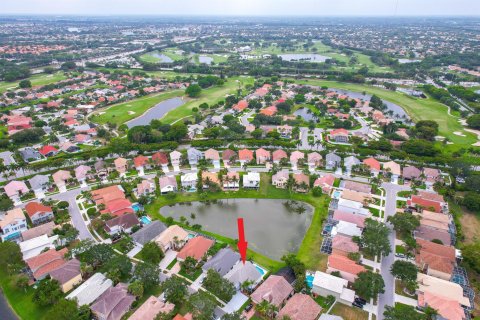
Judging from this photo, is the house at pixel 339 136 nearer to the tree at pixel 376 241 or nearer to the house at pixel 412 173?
the house at pixel 412 173

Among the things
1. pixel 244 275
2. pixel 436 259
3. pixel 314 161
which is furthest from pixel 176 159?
pixel 436 259

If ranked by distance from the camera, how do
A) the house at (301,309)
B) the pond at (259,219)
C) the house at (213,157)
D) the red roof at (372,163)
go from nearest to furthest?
the house at (301,309), the pond at (259,219), the red roof at (372,163), the house at (213,157)

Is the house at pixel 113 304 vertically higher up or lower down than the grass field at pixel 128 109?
lower down

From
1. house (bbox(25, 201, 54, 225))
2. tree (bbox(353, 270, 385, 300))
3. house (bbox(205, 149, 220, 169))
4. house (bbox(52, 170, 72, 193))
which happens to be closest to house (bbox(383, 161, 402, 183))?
tree (bbox(353, 270, 385, 300))

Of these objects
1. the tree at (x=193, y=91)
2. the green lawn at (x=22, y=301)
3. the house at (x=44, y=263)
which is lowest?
the green lawn at (x=22, y=301)

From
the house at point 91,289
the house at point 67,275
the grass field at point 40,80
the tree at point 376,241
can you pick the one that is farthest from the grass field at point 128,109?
the tree at point 376,241

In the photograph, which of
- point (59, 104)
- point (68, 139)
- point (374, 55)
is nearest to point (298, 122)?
point (68, 139)

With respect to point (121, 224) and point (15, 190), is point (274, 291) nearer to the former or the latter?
point (121, 224)
